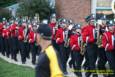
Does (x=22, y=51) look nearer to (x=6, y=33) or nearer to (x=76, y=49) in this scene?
(x=6, y=33)

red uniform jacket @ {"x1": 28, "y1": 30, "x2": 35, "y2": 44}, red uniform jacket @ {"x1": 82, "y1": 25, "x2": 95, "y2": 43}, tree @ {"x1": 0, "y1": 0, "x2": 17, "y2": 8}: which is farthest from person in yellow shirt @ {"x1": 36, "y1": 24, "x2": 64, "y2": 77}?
tree @ {"x1": 0, "y1": 0, "x2": 17, "y2": 8}

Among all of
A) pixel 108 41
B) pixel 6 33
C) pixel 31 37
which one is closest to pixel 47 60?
pixel 108 41

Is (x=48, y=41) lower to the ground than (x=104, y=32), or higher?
higher

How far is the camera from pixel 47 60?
6.43 m

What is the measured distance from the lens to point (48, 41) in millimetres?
6562

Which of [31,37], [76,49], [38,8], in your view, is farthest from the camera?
[38,8]

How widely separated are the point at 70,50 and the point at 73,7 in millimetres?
13649

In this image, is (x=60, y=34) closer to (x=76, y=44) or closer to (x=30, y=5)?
(x=76, y=44)

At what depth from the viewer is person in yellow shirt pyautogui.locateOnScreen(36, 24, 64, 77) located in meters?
6.42

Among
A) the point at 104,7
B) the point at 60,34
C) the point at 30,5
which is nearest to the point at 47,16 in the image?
the point at 30,5

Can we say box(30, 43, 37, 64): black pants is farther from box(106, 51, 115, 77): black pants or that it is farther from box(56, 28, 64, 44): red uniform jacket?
box(106, 51, 115, 77): black pants

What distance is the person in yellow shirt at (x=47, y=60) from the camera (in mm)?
6422

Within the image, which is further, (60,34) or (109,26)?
(60,34)

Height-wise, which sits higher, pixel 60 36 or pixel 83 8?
pixel 60 36
